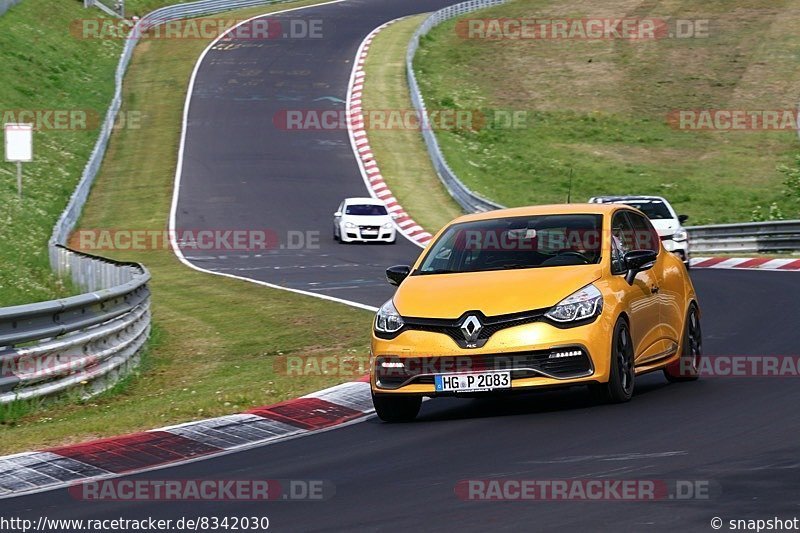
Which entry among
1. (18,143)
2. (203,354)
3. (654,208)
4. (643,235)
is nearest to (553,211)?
(643,235)

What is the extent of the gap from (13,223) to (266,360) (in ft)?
58.7

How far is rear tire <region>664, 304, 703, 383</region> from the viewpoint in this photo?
1292 cm

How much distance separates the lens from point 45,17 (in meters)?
62.6

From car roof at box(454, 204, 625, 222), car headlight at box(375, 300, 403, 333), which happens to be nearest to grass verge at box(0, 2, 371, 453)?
car headlight at box(375, 300, 403, 333)

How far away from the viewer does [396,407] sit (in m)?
11.3

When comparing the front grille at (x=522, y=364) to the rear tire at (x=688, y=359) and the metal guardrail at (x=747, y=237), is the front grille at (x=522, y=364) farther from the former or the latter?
the metal guardrail at (x=747, y=237)

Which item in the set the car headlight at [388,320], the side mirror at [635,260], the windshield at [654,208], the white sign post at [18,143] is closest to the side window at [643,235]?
the side mirror at [635,260]

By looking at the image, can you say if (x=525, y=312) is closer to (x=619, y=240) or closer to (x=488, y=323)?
(x=488, y=323)

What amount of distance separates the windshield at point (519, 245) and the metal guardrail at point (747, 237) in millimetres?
22717

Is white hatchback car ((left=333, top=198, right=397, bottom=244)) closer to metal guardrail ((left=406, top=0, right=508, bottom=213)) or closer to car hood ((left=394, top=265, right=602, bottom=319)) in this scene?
metal guardrail ((left=406, top=0, right=508, bottom=213))

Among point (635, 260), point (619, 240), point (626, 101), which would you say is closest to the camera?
point (635, 260)

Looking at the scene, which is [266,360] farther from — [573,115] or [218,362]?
[573,115]

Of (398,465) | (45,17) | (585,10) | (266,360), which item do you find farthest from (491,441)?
(585,10)

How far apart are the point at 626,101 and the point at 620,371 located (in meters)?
46.7
